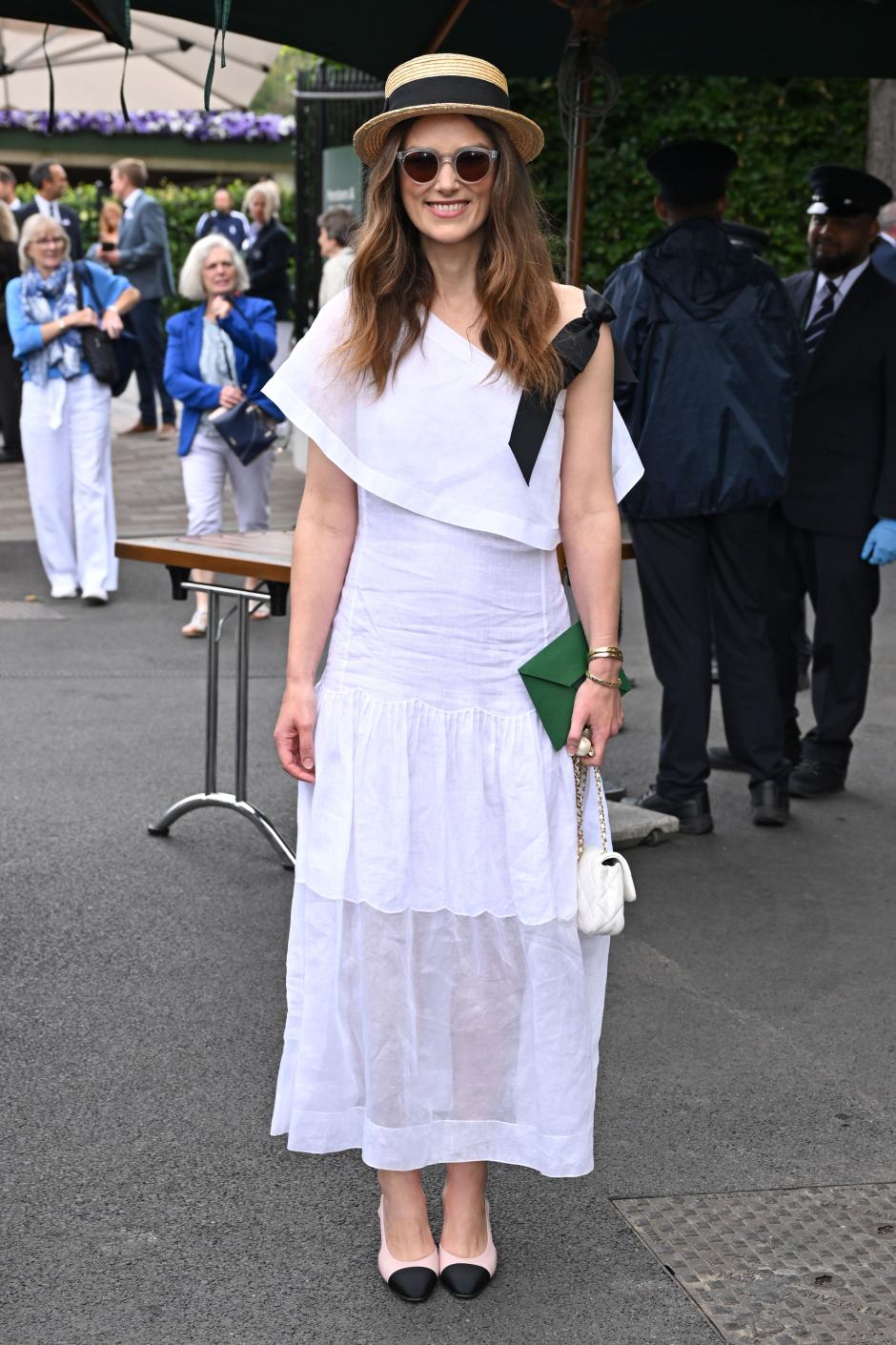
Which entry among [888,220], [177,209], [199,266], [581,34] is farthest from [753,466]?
[177,209]

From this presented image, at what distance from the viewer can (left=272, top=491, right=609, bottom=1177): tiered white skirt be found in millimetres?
2816

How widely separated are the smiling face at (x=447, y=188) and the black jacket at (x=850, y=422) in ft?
11.6

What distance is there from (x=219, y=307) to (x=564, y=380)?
238 inches

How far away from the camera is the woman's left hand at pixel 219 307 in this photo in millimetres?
8531

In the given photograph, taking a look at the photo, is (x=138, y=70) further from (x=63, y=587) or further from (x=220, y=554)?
(x=220, y=554)

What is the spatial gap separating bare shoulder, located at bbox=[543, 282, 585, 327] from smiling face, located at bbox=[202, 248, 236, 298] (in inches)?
234

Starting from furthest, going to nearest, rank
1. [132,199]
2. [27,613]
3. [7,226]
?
[132,199] < [7,226] < [27,613]

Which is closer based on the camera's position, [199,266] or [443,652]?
[443,652]

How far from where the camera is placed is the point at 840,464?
616 cm

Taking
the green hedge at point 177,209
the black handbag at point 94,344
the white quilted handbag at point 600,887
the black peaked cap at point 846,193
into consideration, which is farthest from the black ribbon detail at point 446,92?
the green hedge at point 177,209

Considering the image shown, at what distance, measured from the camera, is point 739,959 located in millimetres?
4633

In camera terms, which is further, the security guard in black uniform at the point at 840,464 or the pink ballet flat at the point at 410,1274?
the security guard in black uniform at the point at 840,464

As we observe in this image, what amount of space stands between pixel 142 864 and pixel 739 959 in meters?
1.88

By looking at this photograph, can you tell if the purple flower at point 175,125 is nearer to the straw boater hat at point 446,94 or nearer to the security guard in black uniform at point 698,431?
the security guard in black uniform at point 698,431
